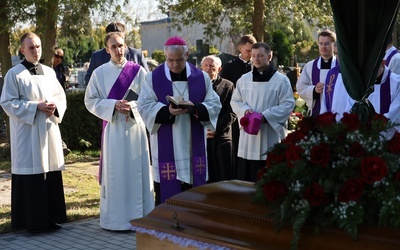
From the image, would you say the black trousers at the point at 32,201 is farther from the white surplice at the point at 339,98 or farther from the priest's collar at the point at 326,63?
the priest's collar at the point at 326,63

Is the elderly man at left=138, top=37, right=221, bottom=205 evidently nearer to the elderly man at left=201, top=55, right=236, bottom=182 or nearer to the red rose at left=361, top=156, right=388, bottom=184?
the elderly man at left=201, top=55, right=236, bottom=182

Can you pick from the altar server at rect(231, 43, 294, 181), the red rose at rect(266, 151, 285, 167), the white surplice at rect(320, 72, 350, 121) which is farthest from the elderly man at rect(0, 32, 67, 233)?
the red rose at rect(266, 151, 285, 167)

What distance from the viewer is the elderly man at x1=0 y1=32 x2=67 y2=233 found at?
762cm

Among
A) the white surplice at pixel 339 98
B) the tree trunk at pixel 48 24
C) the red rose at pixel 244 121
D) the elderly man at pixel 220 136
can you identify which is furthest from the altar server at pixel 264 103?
A: the tree trunk at pixel 48 24

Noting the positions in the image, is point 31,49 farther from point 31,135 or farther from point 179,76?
point 179,76

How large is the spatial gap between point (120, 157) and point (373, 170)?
4.65 m

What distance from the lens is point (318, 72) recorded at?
913 cm

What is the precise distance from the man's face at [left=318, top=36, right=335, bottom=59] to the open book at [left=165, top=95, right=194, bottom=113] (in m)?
2.74

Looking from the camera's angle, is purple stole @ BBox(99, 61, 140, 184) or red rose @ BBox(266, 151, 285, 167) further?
purple stole @ BBox(99, 61, 140, 184)

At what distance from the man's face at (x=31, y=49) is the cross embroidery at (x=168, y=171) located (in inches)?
76.4

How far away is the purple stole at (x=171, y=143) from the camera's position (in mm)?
7188

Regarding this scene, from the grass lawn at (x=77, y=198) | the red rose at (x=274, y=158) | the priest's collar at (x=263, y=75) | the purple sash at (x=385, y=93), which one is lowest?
the grass lawn at (x=77, y=198)

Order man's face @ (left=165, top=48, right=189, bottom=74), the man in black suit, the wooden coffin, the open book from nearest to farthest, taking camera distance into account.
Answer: the wooden coffin → the open book → man's face @ (left=165, top=48, right=189, bottom=74) → the man in black suit

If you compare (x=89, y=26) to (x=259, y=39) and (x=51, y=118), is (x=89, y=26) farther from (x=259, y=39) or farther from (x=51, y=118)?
(x=51, y=118)
